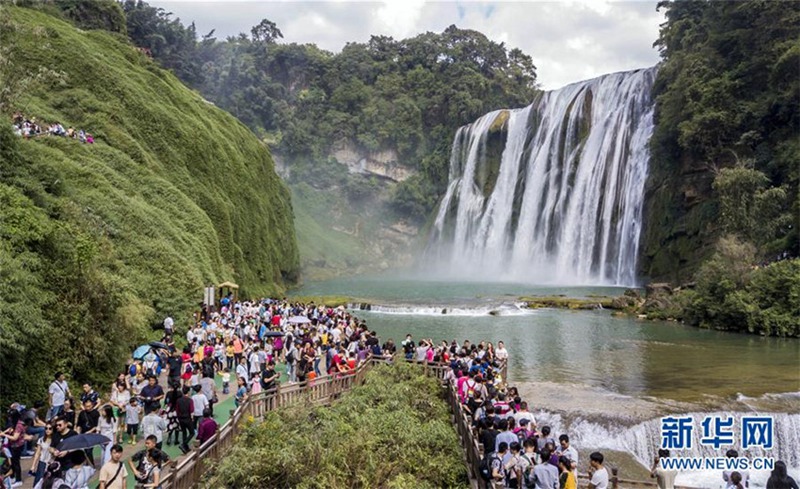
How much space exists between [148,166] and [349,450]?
23.3 metres

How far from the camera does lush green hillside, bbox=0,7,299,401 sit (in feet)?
40.8

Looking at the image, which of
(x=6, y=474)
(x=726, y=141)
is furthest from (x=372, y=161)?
(x=6, y=474)

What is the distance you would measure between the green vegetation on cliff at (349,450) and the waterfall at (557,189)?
1436 inches

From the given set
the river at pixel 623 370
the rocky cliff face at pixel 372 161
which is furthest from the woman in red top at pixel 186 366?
the rocky cliff face at pixel 372 161

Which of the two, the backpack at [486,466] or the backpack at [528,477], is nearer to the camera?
the backpack at [528,477]

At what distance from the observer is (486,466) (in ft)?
27.0

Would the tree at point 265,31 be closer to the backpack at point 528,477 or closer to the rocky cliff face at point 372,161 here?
the rocky cliff face at point 372,161

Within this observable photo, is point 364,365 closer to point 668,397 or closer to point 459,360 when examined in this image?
point 459,360

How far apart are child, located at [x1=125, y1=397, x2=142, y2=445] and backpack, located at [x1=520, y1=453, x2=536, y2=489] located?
705cm

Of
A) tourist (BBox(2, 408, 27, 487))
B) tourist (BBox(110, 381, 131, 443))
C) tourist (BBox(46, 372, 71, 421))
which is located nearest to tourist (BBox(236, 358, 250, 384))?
tourist (BBox(110, 381, 131, 443))

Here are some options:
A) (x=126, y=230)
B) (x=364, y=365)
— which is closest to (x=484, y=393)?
(x=364, y=365)

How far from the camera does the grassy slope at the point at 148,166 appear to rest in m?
21.1

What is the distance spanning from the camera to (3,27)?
1986 centimetres

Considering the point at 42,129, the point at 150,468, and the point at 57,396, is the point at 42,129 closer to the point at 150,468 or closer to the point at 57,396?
the point at 57,396
